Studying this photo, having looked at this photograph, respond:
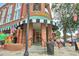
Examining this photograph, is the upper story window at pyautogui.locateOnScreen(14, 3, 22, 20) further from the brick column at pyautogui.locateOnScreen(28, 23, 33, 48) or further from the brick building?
the brick column at pyautogui.locateOnScreen(28, 23, 33, 48)

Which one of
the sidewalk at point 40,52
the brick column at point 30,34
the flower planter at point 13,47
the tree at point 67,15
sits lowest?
the sidewalk at point 40,52

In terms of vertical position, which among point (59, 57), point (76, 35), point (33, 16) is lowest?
point (59, 57)

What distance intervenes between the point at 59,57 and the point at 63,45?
22cm

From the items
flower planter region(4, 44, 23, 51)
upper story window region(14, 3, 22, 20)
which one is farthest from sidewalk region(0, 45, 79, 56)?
upper story window region(14, 3, 22, 20)

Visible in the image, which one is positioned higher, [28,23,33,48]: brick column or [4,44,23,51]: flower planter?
[28,23,33,48]: brick column

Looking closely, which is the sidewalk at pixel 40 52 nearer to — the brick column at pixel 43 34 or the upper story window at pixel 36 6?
the brick column at pixel 43 34

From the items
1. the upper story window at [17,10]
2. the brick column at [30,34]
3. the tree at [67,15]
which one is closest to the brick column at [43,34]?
the brick column at [30,34]

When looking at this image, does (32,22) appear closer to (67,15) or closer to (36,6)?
(36,6)

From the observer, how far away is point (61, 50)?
3.74 meters

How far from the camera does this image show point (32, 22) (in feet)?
12.2

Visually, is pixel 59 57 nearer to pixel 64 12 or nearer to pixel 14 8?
pixel 64 12

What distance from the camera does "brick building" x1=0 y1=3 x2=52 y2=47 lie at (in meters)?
3.72

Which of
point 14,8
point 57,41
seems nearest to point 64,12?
point 57,41

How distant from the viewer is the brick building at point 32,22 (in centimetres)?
372
